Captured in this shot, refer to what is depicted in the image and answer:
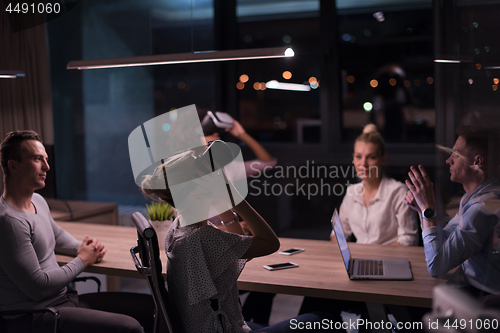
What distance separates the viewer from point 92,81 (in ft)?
15.5

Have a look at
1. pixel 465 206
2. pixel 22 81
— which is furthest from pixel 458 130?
pixel 22 81

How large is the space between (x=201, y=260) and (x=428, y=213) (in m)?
0.83

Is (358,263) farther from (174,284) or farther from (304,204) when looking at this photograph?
(304,204)

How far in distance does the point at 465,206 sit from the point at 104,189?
4210 millimetres

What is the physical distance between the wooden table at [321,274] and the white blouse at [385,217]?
0.29 m

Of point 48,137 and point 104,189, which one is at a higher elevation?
point 48,137

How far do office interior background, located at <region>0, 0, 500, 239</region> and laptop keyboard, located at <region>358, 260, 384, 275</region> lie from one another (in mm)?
1711

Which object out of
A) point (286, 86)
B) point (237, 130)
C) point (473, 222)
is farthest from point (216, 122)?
point (473, 222)

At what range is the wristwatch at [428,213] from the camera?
164cm

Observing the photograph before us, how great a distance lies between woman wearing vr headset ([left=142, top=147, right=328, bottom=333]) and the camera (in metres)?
1.48

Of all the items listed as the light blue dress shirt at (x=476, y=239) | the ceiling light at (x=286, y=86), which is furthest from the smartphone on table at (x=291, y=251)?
the ceiling light at (x=286, y=86)

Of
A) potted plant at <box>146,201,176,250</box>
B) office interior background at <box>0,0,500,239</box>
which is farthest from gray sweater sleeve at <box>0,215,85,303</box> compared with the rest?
office interior background at <box>0,0,500,239</box>

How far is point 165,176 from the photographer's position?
5.14 ft
